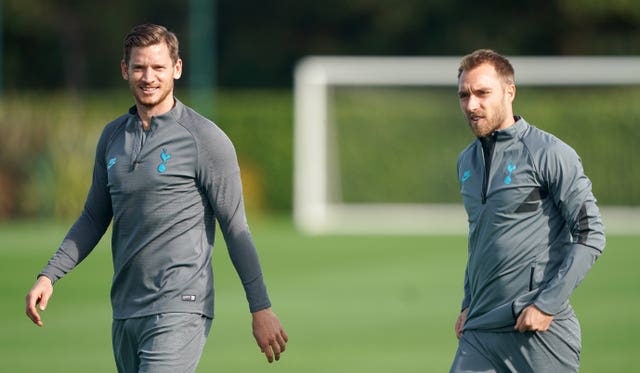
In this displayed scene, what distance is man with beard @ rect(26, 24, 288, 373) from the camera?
5.78 metres

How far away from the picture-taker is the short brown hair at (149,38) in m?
5.83

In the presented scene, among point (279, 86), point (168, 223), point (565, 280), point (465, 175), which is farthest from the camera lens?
point (279, 86)

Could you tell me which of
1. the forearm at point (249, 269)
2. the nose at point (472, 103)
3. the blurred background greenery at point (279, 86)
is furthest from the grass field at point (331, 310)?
the nose at point (472, 103)

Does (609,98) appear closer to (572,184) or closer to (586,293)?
(586,293)

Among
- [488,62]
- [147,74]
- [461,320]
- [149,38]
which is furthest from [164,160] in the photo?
[461,320]

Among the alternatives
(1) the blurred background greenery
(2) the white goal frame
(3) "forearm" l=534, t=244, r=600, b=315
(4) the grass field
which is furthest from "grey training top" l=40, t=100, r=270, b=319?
(2) the white goal frame

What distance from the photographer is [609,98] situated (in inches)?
1158

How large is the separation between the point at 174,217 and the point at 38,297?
77cm

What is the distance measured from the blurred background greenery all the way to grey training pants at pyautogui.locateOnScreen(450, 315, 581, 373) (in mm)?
15145

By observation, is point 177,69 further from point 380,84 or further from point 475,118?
point 380,84

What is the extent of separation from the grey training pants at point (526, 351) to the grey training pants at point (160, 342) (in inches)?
49.6

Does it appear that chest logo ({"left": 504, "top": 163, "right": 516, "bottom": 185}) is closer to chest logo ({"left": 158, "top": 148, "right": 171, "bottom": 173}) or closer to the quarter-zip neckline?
the quarter-zip neckline

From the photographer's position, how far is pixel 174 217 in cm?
582

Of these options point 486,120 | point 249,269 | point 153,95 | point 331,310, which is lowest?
point 331,310
